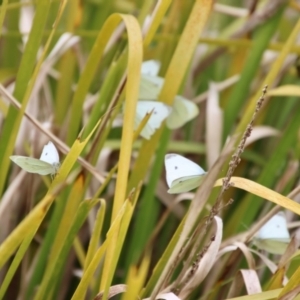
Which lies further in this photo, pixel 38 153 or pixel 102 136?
pixel 38 153

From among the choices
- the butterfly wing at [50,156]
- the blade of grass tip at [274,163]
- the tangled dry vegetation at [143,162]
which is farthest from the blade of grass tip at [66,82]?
the butterfly wing at [50,156]

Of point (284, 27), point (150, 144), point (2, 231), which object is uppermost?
point (284, 27)

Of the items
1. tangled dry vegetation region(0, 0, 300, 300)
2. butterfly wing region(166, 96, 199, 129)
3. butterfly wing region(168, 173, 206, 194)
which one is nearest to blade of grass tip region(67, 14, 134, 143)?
tangled dry vegetation region(0, 0, 300, 300)

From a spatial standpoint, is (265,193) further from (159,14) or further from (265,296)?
(159,14)

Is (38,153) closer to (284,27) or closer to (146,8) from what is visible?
(146,8)

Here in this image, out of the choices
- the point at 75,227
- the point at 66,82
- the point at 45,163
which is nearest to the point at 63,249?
the point at 75,227

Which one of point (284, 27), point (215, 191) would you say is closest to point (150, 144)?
point (215, 191)
